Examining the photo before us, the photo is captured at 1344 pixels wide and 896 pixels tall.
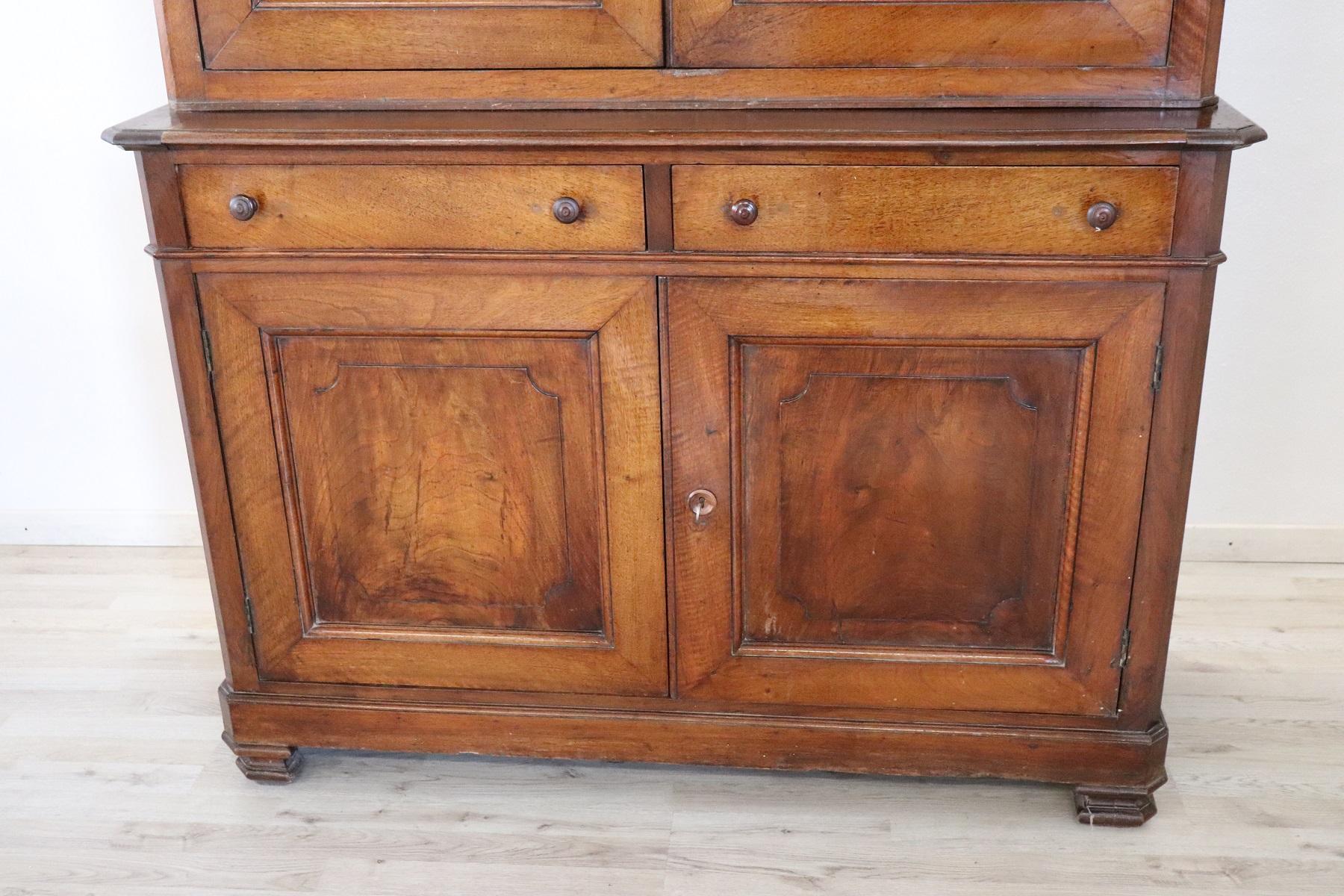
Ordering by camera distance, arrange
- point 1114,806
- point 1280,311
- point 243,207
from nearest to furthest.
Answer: point 243,207 → point 1114,806 → point 1280,311

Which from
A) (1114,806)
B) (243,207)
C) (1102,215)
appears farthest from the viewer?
(1114,806)

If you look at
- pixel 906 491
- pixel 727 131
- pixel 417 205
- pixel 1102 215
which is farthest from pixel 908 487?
pixel 417 205

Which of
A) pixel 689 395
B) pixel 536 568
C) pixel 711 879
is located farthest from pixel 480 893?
pixel 689 395

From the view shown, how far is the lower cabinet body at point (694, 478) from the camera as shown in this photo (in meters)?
1.71

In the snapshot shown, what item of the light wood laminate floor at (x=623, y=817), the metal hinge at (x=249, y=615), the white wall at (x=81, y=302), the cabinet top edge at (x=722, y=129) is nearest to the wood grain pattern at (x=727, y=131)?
the cabinet top edge at (x=722, y=129)

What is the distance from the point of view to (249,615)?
2018 millimetres

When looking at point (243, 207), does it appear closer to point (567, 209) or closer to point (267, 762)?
point (567, 209)

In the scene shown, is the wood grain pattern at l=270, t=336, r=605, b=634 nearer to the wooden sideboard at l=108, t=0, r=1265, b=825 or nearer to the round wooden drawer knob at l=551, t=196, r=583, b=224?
the wooden sideboard at l=108, t=0, r=1265, b=825

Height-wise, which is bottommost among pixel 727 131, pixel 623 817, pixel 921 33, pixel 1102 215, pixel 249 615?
pixel 623 817

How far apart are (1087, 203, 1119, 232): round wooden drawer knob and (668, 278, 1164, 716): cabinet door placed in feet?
0.28

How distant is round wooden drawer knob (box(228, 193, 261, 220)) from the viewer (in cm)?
173

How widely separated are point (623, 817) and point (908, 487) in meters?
0.69

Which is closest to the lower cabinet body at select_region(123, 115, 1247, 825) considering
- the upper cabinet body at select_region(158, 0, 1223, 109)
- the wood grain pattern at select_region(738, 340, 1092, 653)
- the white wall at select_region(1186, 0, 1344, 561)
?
the wood grain pattern at select_region(738, 340, 1092, 653)

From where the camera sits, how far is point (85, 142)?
2.52 metres
